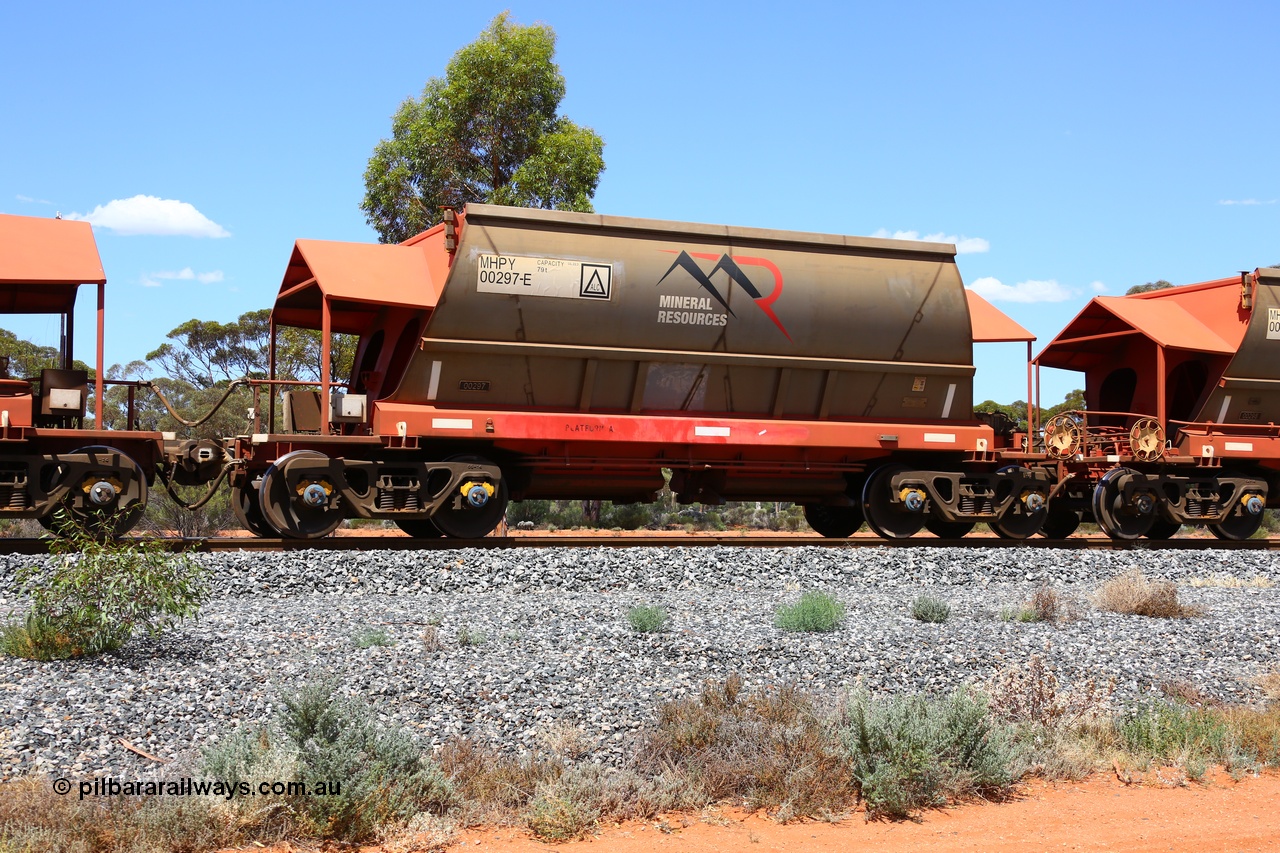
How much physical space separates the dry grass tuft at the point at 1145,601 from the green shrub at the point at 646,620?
4484 millimetres

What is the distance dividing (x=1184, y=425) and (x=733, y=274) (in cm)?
763

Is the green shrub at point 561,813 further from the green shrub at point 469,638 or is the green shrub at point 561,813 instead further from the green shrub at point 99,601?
the green shrub at point 99,601

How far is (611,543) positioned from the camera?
46.3 feet

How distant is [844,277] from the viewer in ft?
47.2

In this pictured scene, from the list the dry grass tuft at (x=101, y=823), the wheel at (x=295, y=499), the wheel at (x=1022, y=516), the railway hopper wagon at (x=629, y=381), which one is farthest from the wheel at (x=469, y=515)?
the dry grass tuft at (x=101, y=823)

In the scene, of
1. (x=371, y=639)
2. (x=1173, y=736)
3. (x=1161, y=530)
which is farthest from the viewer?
(x=1161, y=530)

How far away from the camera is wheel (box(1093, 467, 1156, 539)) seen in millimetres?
15805

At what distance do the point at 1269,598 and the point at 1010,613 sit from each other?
11.5 ft

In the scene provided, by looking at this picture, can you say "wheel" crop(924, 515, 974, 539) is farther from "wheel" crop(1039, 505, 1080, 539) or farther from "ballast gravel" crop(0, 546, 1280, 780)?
"ballast gravel" crop(0, 546, 1280, 780)

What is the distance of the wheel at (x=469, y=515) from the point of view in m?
12.9

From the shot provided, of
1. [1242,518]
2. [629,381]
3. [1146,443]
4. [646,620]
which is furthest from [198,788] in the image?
[1242,518]

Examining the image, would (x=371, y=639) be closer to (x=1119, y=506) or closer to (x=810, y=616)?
(x=810, y=616)

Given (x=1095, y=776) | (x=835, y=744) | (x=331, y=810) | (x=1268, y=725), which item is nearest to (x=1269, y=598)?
(x=1268, y=725)

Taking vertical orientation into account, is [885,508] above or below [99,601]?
above
